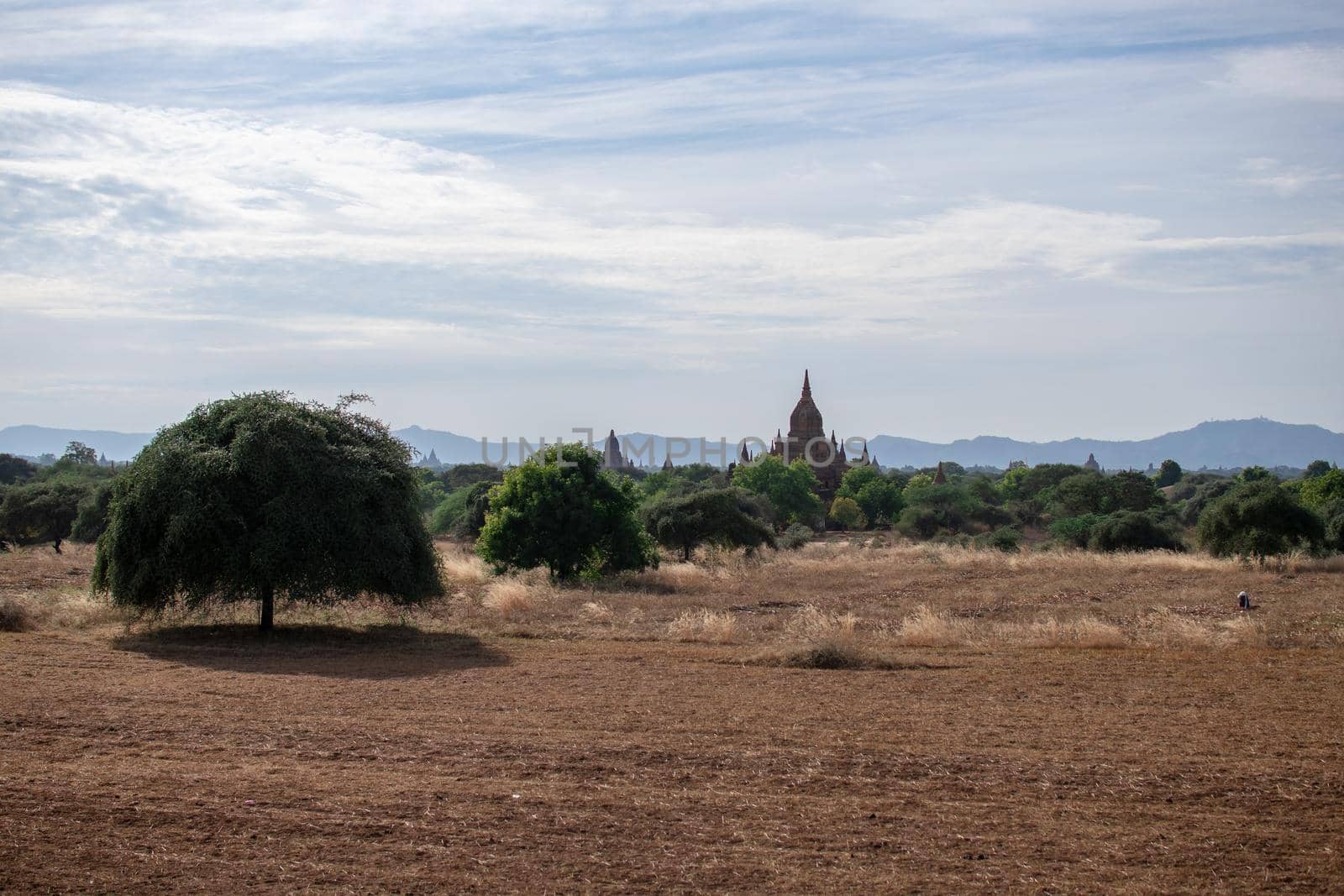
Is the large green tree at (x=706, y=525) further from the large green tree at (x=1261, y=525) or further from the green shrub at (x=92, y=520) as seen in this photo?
the green shrub at (x=92, y=520)

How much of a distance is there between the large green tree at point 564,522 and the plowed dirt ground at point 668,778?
15.2m

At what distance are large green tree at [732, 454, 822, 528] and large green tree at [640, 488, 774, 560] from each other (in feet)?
92.1

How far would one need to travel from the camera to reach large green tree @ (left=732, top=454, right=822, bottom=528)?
70188 mm

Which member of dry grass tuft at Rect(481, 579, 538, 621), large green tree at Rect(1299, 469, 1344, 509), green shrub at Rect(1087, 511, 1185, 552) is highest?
large green tree at Rect(1299, 469, 1344, 509)

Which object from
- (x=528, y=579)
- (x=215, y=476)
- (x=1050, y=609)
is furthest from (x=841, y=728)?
(x=528, y=579)

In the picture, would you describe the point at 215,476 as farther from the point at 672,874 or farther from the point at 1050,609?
the point at 1050,609

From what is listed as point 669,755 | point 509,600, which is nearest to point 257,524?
point 509,600

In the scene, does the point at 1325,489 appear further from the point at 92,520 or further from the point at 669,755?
the point at 92,520

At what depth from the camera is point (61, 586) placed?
25281 mm

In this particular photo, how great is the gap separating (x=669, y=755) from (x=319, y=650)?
892cm

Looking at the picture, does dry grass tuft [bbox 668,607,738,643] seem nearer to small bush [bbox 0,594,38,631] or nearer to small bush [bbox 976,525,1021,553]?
small bush [bbox 0,594,38,631]

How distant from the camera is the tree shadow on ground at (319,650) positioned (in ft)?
49.4

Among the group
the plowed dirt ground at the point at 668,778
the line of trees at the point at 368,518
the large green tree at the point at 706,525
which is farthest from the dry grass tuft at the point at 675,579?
the plowed dirt ground at the point at 668,778

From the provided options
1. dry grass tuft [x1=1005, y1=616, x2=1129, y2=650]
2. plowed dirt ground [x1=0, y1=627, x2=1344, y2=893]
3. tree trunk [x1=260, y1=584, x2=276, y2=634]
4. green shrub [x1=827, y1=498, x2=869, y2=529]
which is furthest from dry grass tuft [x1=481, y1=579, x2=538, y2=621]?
green shrub [x1=827, y1=498, x2=869, y2=529]
